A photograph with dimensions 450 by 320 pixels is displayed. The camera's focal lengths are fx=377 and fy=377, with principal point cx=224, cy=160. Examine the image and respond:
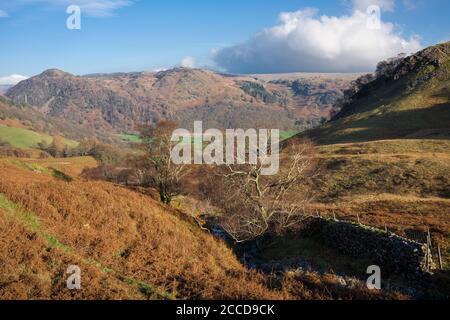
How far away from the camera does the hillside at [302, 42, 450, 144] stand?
92.8 m

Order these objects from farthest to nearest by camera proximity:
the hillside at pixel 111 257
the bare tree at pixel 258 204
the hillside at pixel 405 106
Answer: the hillside at pixel 405 106 < the bare tree at pixel 258 204 < the hillside at pixel 111 257

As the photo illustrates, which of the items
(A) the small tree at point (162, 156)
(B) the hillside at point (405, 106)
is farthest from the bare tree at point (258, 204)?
(B) the hillside at point (405, 106)

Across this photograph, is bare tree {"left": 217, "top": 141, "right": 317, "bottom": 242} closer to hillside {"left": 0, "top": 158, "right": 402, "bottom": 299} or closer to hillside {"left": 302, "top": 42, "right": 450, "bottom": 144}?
hillside {"left": 0, "top": 158, "right": 402, "bottom": 299}

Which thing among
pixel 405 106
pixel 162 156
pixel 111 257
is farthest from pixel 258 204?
pixel 405 106

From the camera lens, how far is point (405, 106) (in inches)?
4193

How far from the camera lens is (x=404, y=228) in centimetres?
2994

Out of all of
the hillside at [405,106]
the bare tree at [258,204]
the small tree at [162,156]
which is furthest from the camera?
the hillside at [405,106]

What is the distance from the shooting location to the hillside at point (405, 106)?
304 ft

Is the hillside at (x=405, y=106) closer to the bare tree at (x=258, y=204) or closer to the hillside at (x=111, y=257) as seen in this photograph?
the bare tree at (x=258, y=204)

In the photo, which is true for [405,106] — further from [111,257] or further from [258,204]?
[111,257]

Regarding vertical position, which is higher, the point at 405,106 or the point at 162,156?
the point at 405,106

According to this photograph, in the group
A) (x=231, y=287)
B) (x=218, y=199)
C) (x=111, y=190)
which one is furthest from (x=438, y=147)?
(x=231, y=287)

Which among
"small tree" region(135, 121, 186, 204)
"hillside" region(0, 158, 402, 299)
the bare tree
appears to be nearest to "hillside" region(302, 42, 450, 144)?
the bare tree
